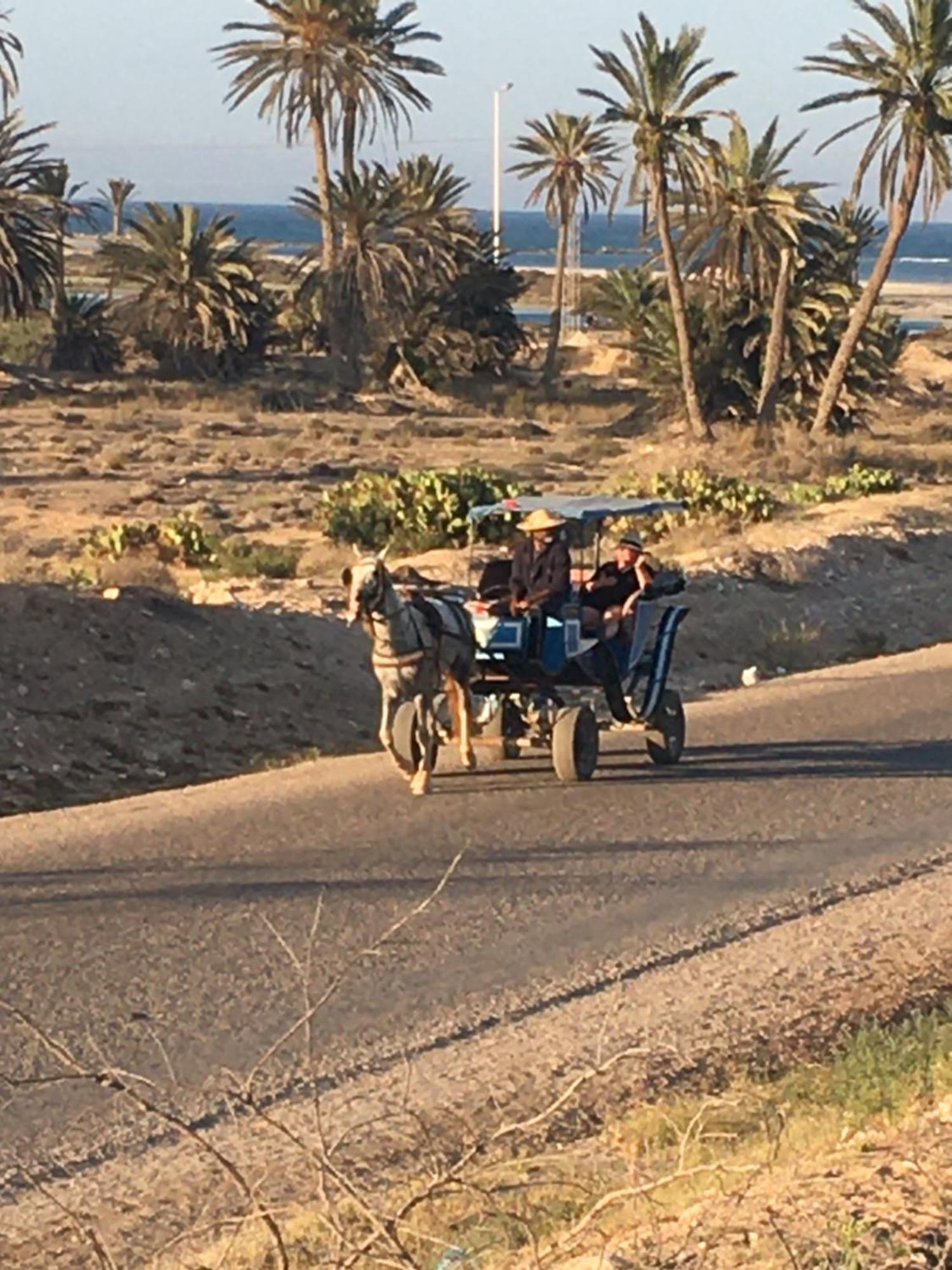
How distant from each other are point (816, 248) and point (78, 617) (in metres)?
36.5

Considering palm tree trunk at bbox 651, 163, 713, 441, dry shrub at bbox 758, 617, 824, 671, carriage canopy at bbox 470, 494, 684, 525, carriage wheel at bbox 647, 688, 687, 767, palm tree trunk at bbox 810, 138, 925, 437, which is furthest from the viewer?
palm tree trunk at bbox 651, 163, 713, 441

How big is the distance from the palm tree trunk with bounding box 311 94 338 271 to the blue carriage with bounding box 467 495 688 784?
4641cm

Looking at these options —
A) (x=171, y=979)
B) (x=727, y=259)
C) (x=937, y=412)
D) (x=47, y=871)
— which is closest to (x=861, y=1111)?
(x=171, y=979)

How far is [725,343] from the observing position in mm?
51469

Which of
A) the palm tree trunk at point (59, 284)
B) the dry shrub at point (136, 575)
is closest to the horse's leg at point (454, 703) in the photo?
the dry shrub at point (136, 575)

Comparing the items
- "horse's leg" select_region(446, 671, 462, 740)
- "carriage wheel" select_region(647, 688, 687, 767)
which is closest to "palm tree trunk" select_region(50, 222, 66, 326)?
"carriage wheel" select_region(647, 688, 687, 767)

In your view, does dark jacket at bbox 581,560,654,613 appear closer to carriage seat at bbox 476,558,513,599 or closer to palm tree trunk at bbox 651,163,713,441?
carriage seat at bbox 476,558,513,599

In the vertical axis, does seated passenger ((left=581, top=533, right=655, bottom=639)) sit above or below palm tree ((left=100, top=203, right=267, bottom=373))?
above

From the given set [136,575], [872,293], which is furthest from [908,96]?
[136,575]

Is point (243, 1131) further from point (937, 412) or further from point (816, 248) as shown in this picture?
point (937, 412)

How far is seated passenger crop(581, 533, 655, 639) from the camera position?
14.0m

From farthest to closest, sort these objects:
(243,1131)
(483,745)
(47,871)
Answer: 1. (483,745)
2. (47,871)
3. (243,1131)

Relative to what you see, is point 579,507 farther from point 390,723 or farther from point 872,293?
point 872,293

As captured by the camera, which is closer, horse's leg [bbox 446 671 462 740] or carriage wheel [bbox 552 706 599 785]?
horse's leg [bbox 446 671 462 740]
